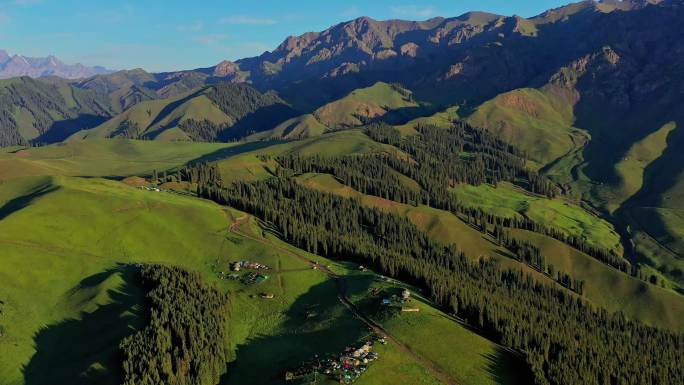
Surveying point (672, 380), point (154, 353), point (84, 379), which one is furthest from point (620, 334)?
point (84, 379)

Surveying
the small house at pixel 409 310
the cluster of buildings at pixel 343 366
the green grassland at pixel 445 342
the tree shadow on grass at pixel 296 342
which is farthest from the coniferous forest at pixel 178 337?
the small house at pixel 409 310

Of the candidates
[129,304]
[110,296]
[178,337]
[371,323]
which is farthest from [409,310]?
[110,296]

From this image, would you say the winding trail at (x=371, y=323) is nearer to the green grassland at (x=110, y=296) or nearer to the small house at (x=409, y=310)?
the green grassland at (x=110, y=296)

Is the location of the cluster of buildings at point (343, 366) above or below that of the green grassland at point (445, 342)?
above

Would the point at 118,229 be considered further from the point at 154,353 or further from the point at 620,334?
the point at 620,334

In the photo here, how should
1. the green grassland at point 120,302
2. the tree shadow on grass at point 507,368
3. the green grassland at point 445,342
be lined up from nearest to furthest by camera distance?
the tree shadow on grass at point 507,368
the green grassland at point 445,342
the green grassland at point 120,302

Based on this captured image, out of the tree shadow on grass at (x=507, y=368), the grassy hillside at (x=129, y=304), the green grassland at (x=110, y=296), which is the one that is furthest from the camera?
the green grassland at (x=110, y=296)

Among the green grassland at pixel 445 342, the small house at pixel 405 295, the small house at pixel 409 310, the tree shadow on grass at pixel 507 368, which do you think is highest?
the small house at pixel 405 295

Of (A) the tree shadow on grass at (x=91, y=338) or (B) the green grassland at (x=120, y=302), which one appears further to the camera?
(B) the green grassland at (x=120, y=302)

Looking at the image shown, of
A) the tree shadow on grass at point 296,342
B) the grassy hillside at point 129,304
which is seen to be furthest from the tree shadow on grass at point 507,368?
the tree shadow on grass at point 296,342
